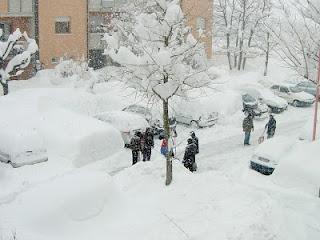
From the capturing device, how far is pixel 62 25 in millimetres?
34250

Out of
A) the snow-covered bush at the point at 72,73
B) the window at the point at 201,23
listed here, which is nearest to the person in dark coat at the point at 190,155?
the snow-covered bush at the point at 72,73

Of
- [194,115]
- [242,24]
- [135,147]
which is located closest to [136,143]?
[135,147]

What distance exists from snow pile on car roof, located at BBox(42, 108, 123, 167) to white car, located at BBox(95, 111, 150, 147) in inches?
32.0

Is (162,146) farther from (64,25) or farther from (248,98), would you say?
(64,25)

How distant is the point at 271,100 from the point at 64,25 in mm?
14903

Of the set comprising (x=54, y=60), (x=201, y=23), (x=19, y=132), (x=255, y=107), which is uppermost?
(x=201, y=23)

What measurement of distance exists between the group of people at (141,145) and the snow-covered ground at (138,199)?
24.5 inches

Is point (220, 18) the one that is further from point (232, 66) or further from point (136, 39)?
point (136, 39)

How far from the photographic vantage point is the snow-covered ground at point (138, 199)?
1067 cm

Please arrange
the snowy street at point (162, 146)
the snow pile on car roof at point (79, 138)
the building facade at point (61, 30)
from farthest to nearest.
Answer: the building facade at point (61, 30)
the snow pile on car roof at point (79, 138)
the snowy street at point (162, 146)

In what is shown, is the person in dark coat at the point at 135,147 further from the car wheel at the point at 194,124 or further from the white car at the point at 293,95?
the white car at the point at 293,95

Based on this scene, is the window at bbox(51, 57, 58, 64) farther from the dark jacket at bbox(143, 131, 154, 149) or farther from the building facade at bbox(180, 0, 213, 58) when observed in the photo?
the dark jacket at bbox(143, 131, 154, 149)

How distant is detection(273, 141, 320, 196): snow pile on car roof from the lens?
13781 millimetres

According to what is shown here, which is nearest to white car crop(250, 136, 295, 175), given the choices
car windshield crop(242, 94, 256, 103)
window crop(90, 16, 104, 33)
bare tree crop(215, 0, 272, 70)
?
car windshield crop(242, 94, 256, 103)
